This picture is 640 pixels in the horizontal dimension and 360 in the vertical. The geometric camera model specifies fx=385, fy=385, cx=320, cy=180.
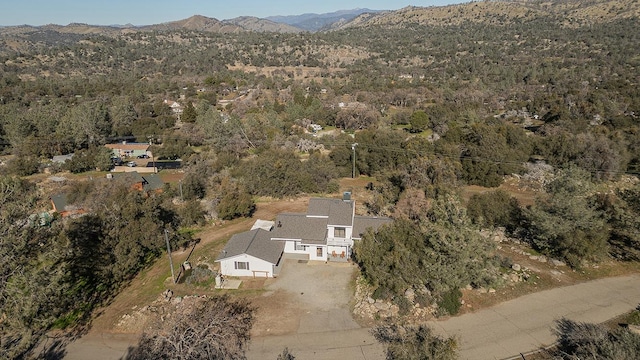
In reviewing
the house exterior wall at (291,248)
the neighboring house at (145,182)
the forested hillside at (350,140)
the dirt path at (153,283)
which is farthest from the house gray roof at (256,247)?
the neighboring house at (145,182)

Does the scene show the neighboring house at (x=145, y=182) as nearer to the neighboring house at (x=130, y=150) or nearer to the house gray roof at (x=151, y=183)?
the house gray roof at (x=151, y=183)

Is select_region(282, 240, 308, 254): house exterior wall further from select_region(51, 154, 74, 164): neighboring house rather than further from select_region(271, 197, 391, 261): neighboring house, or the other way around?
select_region(51, 154, 74, 164): neighboring house

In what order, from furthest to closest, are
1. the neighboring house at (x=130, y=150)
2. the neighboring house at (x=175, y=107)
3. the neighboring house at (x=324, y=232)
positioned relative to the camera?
the neighboring house at (x=175, y=107) < the neighboring house at (x=130, y=150) < the neighboring house at (x=324, y=232)

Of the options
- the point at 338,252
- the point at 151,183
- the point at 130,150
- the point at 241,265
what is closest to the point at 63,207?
the point at 151,183

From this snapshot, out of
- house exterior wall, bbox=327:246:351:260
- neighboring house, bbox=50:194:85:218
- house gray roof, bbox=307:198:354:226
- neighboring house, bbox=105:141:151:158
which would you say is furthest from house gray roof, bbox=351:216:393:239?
neighboring house, bbox=105:141:151:158

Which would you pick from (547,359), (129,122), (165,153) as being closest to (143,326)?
(547,359)
